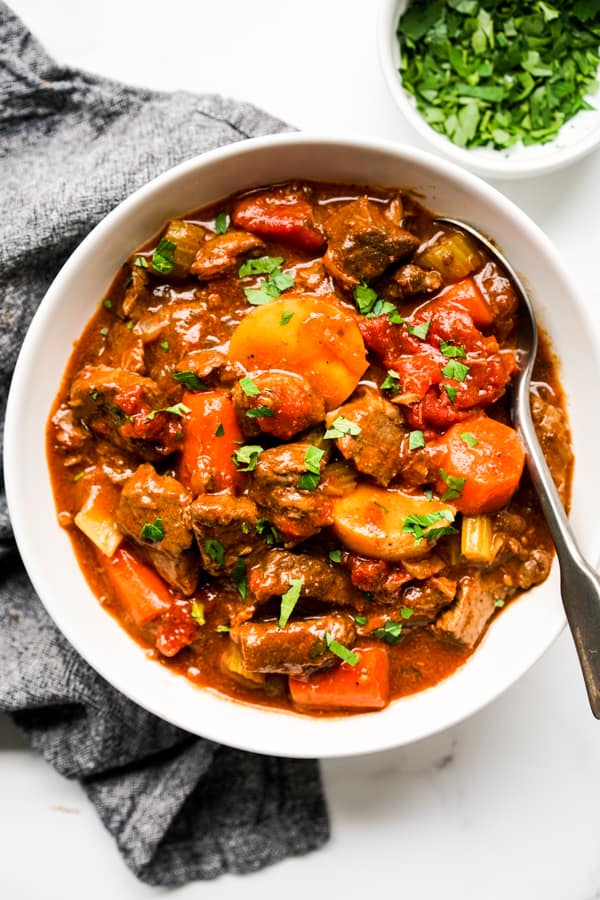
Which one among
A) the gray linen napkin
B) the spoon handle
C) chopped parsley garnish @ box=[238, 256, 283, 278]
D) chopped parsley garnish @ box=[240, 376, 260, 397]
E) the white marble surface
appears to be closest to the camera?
the spoon handle

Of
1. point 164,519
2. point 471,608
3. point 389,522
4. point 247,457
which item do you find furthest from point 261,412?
point 471,608

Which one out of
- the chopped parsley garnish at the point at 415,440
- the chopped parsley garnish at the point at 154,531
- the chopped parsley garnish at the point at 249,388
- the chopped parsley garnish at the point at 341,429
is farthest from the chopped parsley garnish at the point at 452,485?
the chopped parsley garnish at the point at 154,531

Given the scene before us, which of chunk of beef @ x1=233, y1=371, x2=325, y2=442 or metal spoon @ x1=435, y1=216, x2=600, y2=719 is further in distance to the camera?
chunk of beef @ x1=233, y1=371, x2=325, y2=442

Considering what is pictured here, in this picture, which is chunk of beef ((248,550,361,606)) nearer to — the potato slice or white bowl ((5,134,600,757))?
the potato slice

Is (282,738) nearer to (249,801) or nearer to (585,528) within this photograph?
(249,801)

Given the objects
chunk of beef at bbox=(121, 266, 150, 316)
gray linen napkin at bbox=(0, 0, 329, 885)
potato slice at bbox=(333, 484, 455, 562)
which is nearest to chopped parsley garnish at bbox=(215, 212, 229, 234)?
chunk of beef at bbox=(121, 266, 150, 316)

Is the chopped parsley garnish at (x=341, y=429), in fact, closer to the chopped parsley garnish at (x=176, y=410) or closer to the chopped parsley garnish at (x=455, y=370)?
the chopped parsley garnish at (x=455, y=370)
